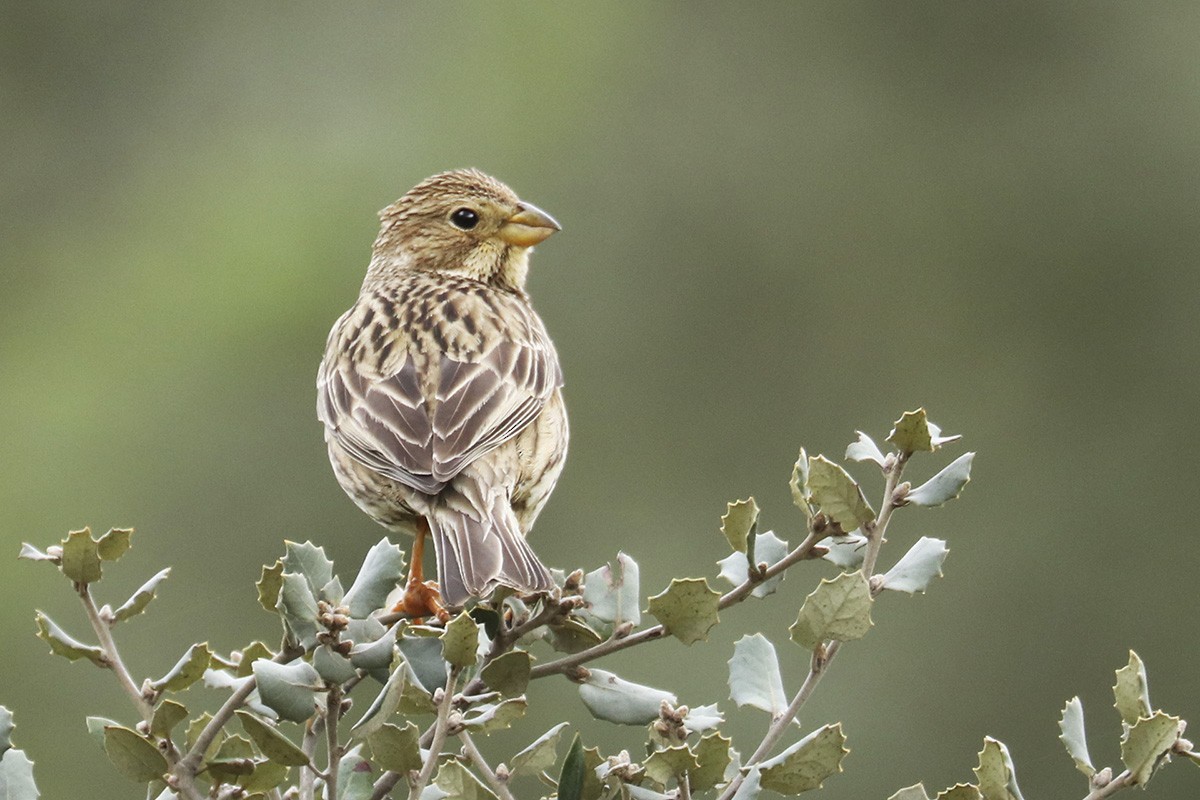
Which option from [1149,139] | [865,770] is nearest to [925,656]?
[865,770]

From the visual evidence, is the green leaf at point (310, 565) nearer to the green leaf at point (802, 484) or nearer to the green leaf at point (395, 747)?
the green leaf at point (395, 747)

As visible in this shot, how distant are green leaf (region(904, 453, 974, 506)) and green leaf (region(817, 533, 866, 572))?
10cm

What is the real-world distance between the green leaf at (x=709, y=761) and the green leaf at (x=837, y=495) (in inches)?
14.4

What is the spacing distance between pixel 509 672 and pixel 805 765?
45 cm

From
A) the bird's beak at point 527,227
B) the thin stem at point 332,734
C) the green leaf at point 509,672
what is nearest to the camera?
the thin stem at point 332,734

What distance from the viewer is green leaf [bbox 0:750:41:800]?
9.85ft

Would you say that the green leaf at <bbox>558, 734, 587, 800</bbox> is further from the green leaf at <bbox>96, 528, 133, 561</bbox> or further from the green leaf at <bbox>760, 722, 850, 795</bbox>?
the green leaf at <bbox>96, 528, 133, 561</bbox>

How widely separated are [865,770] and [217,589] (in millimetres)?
4697

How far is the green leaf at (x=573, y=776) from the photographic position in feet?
9.77

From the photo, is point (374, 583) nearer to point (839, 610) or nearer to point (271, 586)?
point (271, 586)

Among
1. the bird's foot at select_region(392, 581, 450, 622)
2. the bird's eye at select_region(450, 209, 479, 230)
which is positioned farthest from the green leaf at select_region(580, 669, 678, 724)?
the bird's eye at select_region(450, 209, 479, 230)

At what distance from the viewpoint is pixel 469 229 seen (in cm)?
620

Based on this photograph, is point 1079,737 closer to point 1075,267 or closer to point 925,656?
point 925,656

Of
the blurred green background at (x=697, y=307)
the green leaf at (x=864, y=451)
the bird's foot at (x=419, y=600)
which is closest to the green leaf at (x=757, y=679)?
the green leaf at (x=864, y=451)
